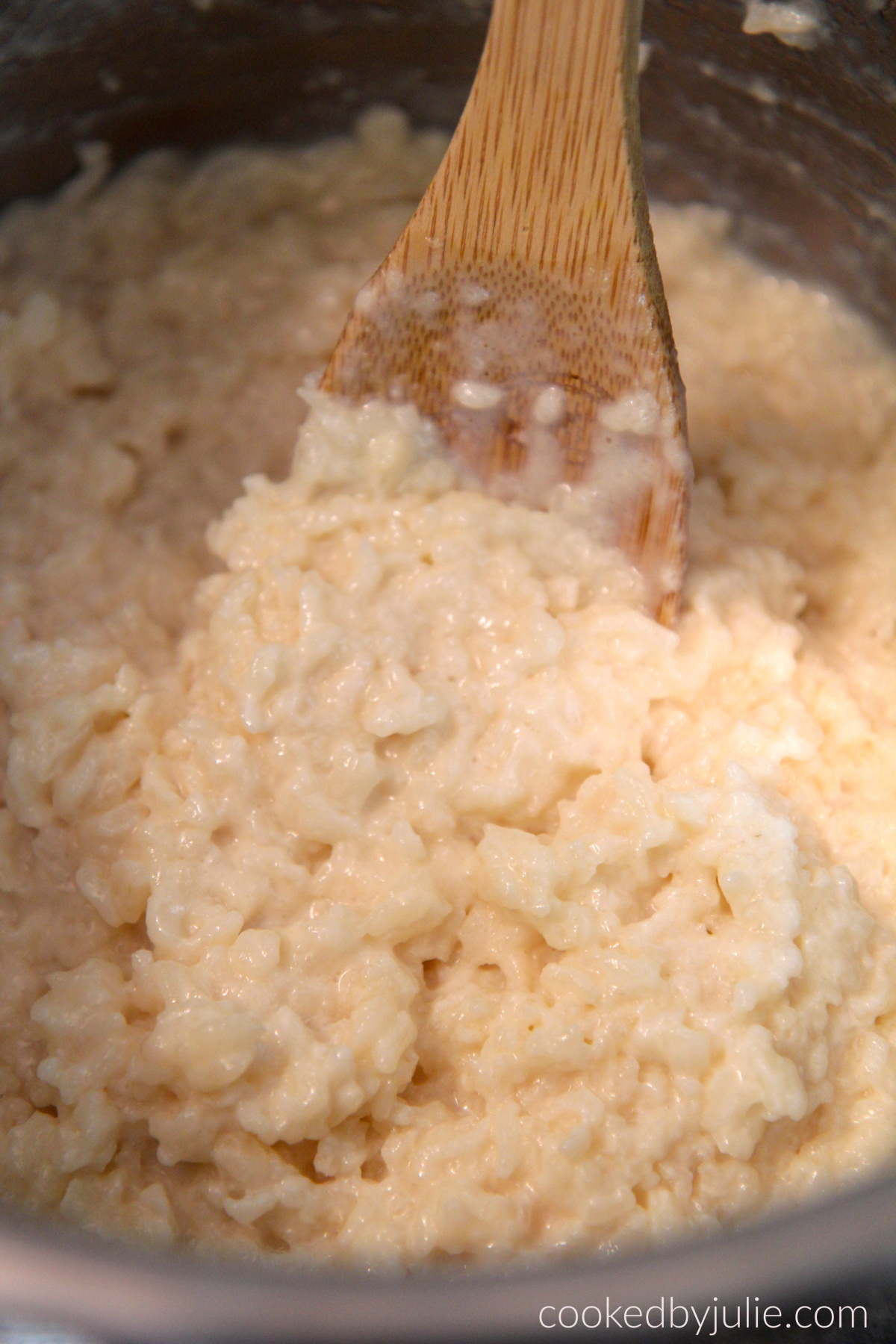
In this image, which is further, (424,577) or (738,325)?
(738,325)

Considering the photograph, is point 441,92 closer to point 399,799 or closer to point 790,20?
point 790,20

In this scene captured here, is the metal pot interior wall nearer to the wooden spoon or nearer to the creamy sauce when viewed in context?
the creamy sauce

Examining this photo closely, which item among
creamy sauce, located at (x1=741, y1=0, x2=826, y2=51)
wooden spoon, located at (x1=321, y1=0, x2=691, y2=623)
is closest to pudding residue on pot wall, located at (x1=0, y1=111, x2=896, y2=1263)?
wooden spoon, located at (x1=321, y1=0, x2=691, y2=623)

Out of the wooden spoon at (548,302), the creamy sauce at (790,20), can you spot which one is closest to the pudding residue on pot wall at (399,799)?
the wooden spoon at (548,302)

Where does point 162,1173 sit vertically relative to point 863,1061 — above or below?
below

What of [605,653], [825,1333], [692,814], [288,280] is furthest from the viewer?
[288,280]

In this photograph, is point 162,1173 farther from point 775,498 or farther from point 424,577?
point 775,498

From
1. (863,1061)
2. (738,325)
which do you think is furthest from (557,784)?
(738,325)
